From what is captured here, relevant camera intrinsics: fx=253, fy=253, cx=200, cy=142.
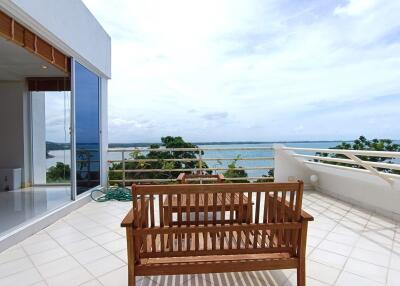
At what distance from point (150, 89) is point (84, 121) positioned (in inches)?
136

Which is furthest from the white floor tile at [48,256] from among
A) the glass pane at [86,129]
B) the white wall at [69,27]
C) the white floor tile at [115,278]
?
the white wall at [69,27]

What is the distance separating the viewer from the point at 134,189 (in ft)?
5.02

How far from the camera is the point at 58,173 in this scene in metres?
5.15

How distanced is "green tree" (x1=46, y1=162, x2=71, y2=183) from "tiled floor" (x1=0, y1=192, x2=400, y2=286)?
56.1 inches

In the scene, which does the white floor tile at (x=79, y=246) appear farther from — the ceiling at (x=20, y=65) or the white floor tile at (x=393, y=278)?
the ceiling at (x=20, y=65)

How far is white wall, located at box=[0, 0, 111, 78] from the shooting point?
2807mm

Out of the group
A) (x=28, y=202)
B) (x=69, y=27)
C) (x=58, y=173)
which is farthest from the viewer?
(x=58, y=173)

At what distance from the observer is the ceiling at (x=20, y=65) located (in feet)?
12.8

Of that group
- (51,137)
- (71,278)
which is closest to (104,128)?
(51,137)

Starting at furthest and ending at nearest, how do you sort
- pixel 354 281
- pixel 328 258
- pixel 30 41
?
pixel 30 41 < pixel 328 258 < pixel 354 281

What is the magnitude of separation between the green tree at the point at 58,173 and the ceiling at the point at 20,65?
1.79 metres

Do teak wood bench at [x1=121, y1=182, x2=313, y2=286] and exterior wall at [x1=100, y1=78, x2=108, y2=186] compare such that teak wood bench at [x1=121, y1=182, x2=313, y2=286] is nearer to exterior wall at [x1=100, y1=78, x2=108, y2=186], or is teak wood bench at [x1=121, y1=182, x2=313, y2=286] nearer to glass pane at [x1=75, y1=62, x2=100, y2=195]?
glass pane at [x1=75, y1=62, x2=100, y2=195]

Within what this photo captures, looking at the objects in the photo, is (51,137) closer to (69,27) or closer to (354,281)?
(69,27)

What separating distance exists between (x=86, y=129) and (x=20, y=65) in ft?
5.60
